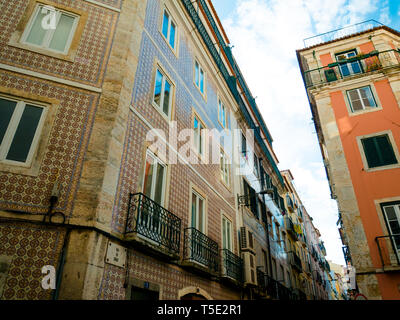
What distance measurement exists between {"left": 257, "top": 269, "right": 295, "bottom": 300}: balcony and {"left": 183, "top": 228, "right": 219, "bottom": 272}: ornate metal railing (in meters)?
5.06

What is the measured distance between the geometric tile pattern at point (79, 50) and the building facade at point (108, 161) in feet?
0.11

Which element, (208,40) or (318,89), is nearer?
(208,40)

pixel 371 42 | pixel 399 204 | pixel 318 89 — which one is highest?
pixel 371 42

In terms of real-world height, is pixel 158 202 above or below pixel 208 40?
below

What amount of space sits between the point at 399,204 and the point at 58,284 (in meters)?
13.2

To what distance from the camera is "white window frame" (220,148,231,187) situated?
47.3 ft

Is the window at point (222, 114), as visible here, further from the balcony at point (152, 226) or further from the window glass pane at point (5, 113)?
the window glass pane at point (5, 113)

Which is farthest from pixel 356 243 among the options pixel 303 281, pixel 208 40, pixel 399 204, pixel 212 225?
pixel 303 281

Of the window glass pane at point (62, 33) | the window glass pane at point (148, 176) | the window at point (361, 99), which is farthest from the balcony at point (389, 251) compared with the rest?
the window glass pane at point (62, 33)

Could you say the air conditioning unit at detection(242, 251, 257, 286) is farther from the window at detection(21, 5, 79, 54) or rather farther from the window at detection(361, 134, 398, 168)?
the window at detection(21, 5, 79, 54)

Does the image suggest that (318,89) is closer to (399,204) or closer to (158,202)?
(399,204)

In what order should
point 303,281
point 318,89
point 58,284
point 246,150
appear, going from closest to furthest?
point 58,284 → point 318,89 → point 246,150 → point 303,281

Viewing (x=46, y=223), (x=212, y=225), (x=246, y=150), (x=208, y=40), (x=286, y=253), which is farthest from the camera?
(x=286, y=253)

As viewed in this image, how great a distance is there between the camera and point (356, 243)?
1255 centimetres
